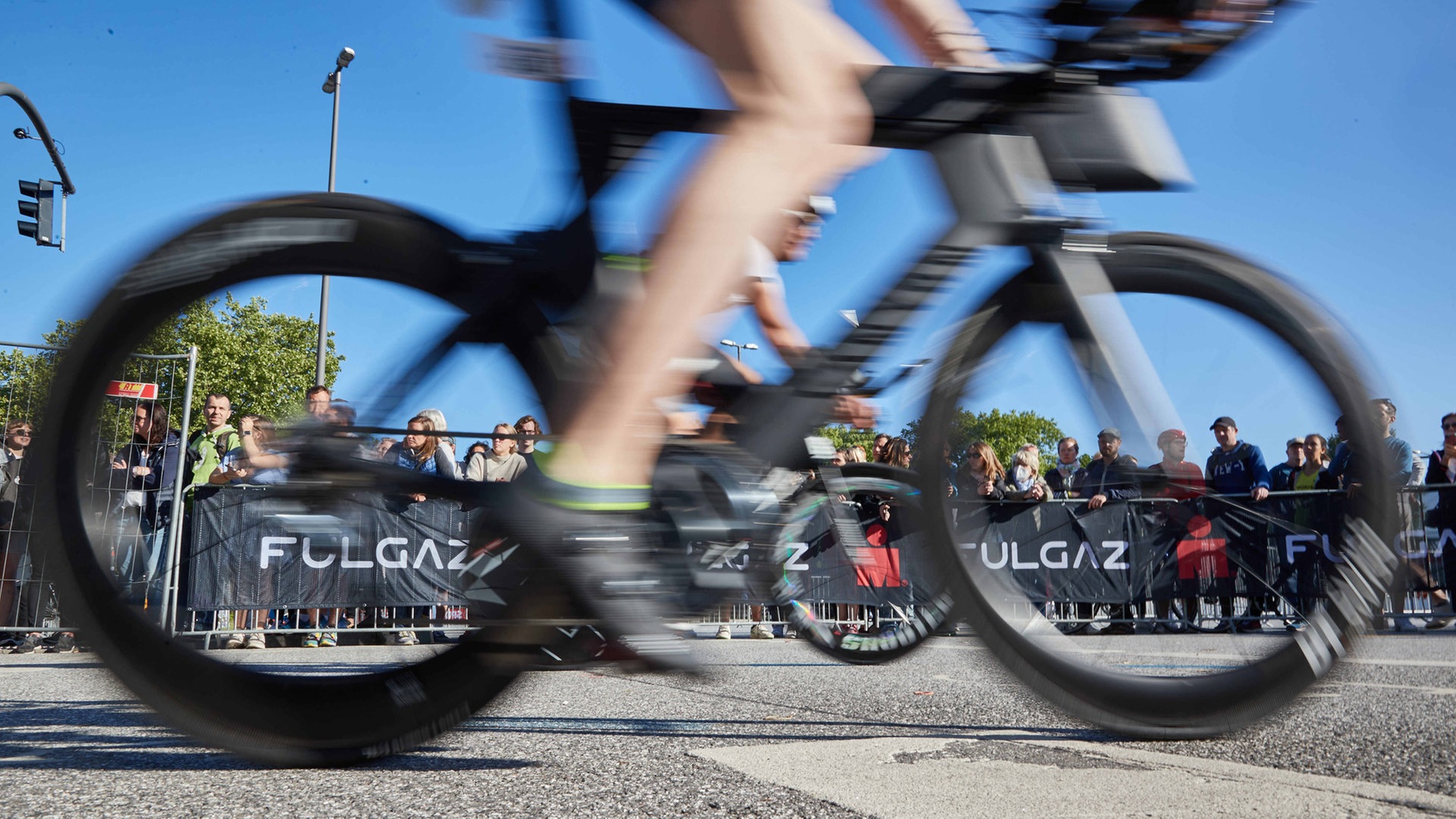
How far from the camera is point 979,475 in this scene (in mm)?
2371

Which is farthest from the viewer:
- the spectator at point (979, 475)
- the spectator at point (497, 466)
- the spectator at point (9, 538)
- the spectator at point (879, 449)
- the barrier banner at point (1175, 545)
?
the spectator at point (9, 538)

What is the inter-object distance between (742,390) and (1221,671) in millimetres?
976

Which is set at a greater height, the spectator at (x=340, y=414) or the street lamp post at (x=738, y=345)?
the street lamp post at (x=738, y=345)

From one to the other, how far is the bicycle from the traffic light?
15.0 meters

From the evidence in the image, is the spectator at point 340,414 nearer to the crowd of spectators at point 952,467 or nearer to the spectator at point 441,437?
the crowd of spectators at point 952,467

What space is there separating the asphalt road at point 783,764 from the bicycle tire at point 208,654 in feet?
0.18

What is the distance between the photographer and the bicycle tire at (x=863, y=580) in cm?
193

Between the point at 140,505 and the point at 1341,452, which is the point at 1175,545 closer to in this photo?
the point at 1341,452

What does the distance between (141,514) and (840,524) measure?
1.88 meters

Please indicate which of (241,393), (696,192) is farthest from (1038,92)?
(241,393)

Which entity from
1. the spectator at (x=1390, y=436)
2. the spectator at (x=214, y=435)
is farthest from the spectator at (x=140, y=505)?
the spectator at (x=1390, y=436)

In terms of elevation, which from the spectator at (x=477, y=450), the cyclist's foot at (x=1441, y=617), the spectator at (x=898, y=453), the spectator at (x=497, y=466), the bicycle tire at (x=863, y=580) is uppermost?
the spectator at (x=898, y=453)

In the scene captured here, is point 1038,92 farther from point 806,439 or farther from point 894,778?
point 894,778

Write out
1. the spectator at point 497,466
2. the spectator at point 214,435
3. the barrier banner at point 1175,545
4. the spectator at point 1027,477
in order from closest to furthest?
the spectator at point 497,466 < the barrier banner at point 1175,545 < the spectator at point 214,435 < the spectator at point 1027,477
